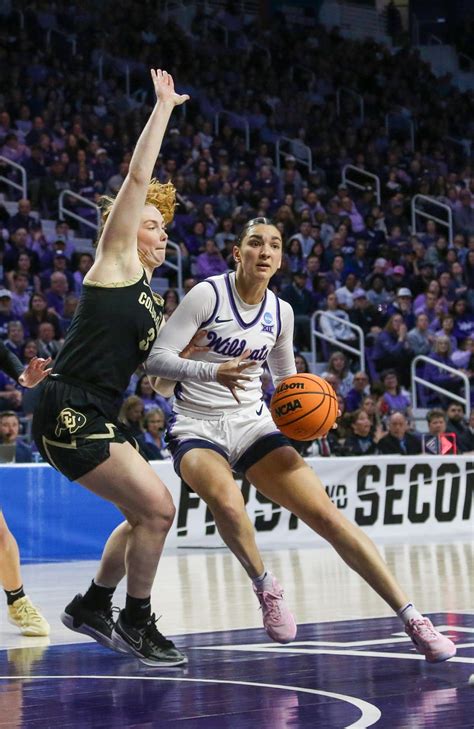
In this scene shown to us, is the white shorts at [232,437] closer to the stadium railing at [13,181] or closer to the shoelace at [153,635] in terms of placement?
the shoelace at [153,635]

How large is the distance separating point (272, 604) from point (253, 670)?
0.48 metres

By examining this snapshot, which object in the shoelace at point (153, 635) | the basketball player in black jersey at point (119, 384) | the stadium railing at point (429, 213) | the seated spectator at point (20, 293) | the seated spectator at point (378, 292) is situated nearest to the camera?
the basketball player in black jersey at point (119, 384)

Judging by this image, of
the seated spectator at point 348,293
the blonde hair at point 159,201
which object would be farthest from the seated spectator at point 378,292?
the blonde hair at point 159,201

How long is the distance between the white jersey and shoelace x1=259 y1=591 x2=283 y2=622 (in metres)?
1.01

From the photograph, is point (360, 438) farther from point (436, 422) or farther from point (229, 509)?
point (229, 509)

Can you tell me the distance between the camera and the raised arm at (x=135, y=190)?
6.36 meters

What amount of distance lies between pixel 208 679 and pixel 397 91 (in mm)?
26348

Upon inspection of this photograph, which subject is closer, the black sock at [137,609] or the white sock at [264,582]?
the black sock at [137,609]

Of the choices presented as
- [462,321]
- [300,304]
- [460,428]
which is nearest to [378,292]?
[462,321]

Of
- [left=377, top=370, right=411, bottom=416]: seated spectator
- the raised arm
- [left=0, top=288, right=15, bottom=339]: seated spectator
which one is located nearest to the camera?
the raised arm

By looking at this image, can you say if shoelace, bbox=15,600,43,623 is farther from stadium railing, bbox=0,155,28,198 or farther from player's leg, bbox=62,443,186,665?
stadium railing, bbox=0,155,28,198

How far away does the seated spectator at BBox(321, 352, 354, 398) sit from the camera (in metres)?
19.0

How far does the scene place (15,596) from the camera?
332 inches

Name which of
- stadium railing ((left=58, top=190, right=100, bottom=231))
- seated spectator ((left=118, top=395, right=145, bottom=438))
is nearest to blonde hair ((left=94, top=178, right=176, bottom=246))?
seated spectator ((left=118, top=395, right=145, bottom=438))
